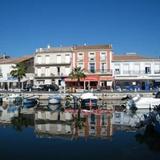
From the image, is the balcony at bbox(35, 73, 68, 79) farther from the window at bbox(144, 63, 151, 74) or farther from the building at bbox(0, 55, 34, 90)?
the window at bbox(144, 63, 151, 74)

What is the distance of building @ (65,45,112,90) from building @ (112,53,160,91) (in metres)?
1.69

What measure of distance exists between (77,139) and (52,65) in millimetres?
47536

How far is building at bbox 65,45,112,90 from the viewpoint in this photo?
214 feet

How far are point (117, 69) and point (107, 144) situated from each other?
46.5m

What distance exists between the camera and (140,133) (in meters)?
23.6

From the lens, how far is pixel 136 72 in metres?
65.5

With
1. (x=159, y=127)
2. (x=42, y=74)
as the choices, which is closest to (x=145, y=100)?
(x=159, y=127)

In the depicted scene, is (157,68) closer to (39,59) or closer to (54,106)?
(39,59)

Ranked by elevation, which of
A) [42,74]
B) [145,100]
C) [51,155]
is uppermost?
[42,74]

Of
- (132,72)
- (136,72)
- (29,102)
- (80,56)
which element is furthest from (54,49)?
(29,102)

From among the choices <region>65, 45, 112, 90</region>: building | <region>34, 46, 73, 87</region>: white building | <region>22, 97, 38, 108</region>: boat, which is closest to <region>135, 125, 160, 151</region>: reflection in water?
<region>22, 97, 38, 108</region>: boat

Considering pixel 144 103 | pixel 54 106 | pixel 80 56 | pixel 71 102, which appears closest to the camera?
pixel 144 103

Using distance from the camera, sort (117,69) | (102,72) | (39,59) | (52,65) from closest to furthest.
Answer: (102,72), (117,69), (52,65), (39,59)

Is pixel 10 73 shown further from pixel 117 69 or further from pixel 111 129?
pixel 111 129
